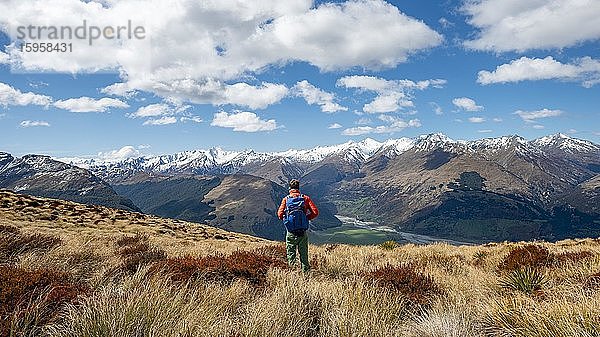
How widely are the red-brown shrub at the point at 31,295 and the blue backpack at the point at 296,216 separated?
5.88 meters

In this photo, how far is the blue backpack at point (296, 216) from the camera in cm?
1055

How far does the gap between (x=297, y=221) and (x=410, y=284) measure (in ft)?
13.7

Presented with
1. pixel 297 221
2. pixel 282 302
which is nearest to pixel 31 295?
pixel 282 302

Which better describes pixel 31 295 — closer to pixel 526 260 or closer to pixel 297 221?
pixel 297 221

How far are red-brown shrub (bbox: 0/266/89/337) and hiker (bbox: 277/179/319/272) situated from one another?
5852 mm

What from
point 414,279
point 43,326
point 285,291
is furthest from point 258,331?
point 414,279

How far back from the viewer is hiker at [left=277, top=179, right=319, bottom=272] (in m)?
10.4

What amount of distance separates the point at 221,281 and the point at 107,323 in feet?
11.1

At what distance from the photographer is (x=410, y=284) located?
7246 mm

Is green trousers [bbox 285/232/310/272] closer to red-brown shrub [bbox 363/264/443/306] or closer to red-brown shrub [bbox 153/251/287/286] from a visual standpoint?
red-brown shrub [bbox 153/251/287/286]

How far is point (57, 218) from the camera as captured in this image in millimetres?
33625

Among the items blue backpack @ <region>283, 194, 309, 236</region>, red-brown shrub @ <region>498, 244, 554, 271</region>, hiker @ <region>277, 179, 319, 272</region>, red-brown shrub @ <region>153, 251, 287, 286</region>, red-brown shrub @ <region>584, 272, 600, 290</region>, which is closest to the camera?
red-brown shrub @ <region>584, 272, 600, 290</region>

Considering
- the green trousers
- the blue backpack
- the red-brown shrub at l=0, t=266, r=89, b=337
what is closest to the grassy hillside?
the red-brown shrub at l=0, t=266, r=89, b=337

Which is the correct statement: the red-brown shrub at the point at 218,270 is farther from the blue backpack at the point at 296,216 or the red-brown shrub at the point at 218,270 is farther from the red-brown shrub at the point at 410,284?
the red-brown shrub at the point at 410,284
